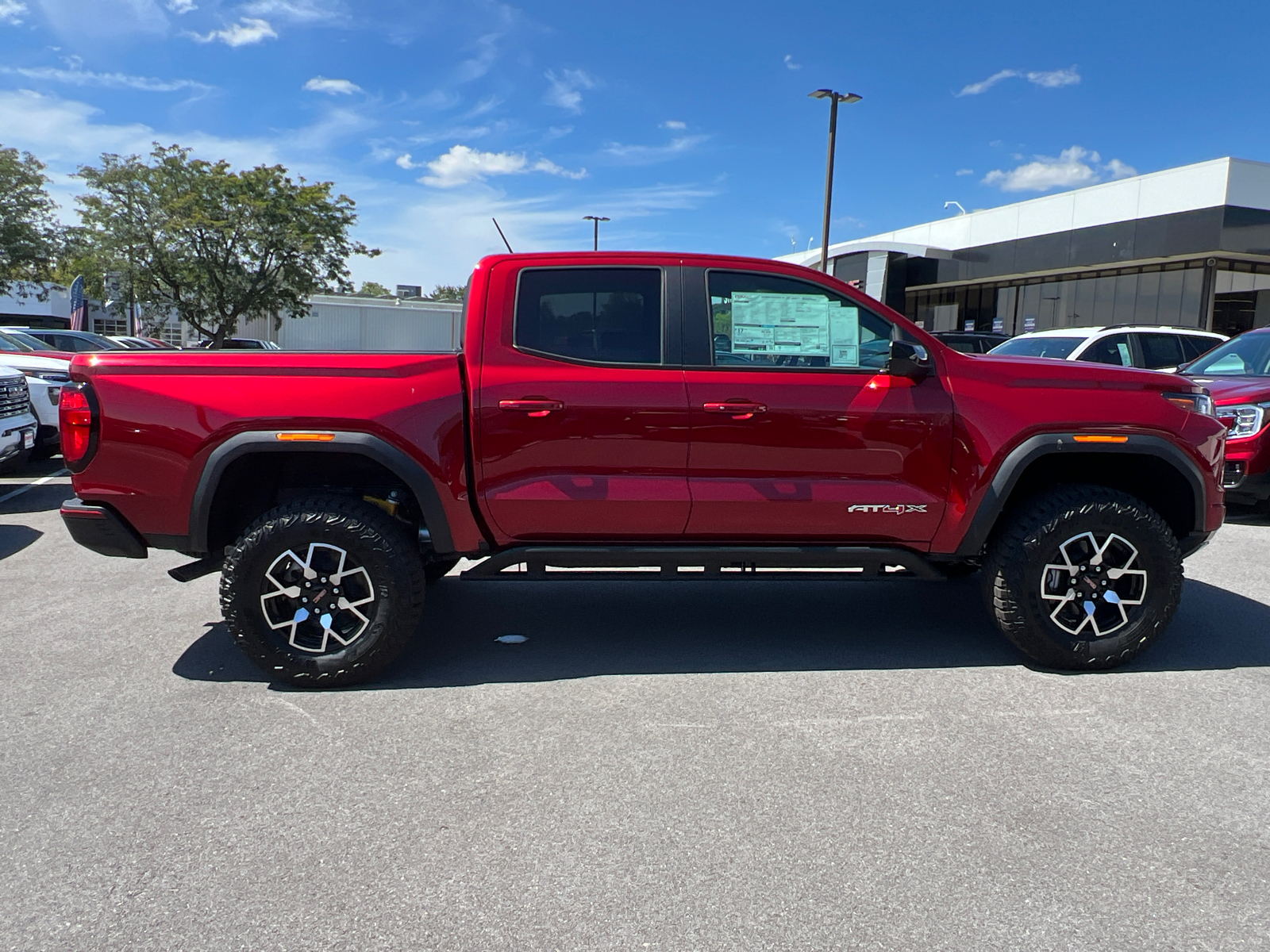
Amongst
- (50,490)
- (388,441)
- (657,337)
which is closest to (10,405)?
(50,490)

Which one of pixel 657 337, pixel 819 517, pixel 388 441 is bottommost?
pixel 819 517

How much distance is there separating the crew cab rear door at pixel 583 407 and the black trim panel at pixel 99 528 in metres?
1.57

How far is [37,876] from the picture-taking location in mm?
2688

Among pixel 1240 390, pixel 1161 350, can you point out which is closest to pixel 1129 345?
pixel 1161 350

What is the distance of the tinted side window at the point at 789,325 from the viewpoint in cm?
434

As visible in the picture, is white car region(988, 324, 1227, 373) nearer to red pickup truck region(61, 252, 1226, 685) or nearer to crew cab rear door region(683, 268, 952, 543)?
red pickup truck region(61, 252, 1226, 685)

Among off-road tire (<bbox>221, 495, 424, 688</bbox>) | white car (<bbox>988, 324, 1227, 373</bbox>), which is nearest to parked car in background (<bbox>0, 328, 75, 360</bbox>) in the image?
off-road tire (<bbox>221, 495, 424, 688</bbox>)

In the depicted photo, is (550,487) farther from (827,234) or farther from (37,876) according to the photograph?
(827,234)

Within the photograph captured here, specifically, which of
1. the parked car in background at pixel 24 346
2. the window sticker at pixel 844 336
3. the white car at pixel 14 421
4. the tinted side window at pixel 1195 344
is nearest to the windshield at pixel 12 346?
the parked car in background at pixel 24 346

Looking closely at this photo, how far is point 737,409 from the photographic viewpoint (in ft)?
13.7

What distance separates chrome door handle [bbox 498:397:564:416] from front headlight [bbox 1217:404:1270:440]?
621 centimetres

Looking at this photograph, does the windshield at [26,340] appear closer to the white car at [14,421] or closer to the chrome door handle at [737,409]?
the white car at [14,421]

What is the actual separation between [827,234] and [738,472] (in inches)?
765

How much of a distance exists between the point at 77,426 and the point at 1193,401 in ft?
16.5
